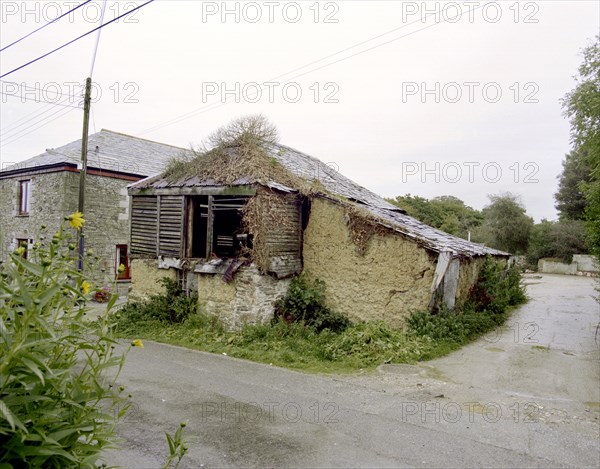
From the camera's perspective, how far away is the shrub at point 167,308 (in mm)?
11687

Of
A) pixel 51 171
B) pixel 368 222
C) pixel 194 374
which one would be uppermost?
pixel 51 171

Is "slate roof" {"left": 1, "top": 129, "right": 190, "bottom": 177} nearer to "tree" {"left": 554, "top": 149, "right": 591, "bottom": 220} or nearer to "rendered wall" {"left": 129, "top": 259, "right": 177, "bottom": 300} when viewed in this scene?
"rendered wall" {"left": 129, "top": 259, "right": 177, "bottom": 300}

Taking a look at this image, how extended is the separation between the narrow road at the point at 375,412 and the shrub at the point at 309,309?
2292mm

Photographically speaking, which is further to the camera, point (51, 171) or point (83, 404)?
point (51, 171)

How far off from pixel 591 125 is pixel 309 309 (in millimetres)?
8347

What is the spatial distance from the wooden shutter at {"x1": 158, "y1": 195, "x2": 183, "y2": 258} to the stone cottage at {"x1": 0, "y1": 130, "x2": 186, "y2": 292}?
4.77 metres

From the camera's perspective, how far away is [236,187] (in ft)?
35.8

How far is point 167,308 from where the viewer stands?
1203 cm

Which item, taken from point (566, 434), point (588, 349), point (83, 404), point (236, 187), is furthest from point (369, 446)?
point (588, 349)

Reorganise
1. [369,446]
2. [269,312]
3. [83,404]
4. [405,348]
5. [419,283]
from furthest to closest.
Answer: [269,312], [419,283], [405,348], [369,446], [83,404]

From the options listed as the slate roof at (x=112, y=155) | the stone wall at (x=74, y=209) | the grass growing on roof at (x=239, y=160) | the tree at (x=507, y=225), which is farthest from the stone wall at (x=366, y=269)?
the tree at (x=507, y=225)

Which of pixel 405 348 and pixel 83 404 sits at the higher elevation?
pixel 83 404

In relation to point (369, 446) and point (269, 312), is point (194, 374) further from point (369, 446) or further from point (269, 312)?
point (369, 446)

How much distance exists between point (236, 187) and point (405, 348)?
219 inches
